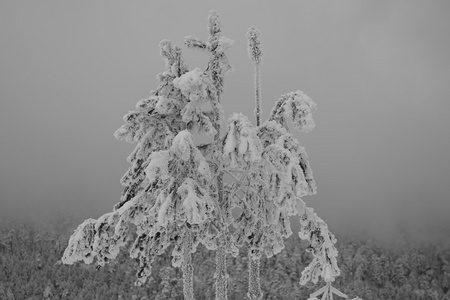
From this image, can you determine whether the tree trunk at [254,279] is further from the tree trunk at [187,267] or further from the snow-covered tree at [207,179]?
the tree trunk at [187,267]

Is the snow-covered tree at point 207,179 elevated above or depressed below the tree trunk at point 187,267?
above

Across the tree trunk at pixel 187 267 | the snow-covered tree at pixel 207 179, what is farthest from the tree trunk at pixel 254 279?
the tree trunk at pixel 187 267

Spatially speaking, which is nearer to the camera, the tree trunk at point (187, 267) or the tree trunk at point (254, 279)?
the tree trunk at point (187, 267)

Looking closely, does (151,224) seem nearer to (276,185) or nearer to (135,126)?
(135,126)

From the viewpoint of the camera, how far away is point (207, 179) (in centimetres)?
991

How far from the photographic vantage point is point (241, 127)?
9.36 m

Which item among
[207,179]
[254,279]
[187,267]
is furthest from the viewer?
[254,279]

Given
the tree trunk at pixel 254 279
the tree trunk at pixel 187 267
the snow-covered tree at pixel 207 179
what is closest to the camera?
the snow-covered tree at pixel 207 179

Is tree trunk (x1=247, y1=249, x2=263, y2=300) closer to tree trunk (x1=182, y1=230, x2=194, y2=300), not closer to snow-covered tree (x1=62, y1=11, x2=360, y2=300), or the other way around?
snow-covered tree (x1=62, y1=11, x2=360, y2=300)

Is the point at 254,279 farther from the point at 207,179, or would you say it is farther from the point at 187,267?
the point at 207,179

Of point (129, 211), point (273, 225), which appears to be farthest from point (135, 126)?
point (273, 225)

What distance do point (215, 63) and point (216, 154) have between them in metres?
1.88

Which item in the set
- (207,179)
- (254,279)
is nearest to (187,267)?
(254,279)

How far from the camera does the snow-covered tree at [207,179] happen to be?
9.38 m
